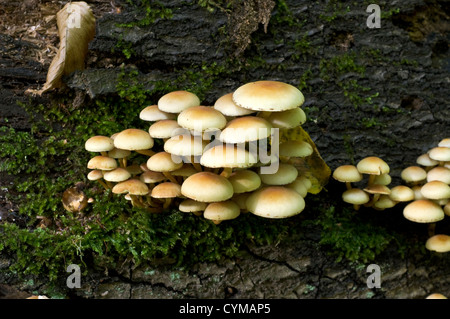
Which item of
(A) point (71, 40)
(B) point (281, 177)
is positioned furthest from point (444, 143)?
(A) point (71, 40)

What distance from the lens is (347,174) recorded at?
296cm

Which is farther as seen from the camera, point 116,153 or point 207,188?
point 116,153

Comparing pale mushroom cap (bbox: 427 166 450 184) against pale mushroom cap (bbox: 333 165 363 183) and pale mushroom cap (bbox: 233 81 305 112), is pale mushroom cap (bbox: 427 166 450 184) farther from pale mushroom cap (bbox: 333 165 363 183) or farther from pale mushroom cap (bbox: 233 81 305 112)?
pale mushroom cap (bbox: 233 81 305 112)

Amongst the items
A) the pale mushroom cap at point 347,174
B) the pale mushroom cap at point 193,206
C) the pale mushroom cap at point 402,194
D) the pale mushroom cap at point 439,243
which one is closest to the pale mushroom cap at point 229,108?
the pale mushroom cap at point 193,206

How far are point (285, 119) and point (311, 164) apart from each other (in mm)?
700

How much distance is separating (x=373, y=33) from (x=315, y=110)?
33.8 inches

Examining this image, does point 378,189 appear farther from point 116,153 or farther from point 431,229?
point 116,153

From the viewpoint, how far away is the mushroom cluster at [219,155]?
221 cm

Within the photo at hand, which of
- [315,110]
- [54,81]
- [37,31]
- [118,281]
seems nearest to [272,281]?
[118,281]

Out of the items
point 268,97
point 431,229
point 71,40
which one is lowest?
point 431,229

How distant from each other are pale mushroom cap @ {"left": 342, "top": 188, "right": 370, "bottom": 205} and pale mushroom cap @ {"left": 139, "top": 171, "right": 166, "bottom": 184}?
4.66ft

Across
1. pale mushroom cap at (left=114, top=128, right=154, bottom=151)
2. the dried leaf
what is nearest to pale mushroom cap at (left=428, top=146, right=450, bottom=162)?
pale mushroom cap at (left=114, top=128, right=154, bottom=151)

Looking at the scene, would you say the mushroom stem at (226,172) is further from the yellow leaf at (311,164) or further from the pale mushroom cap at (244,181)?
the yellow leaf at (311,164)

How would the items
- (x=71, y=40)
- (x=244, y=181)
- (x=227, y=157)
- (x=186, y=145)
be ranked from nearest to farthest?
(x=227, y=157) < (x=186, y=145) < (x=244, y=181) < (x=71, y=40)
